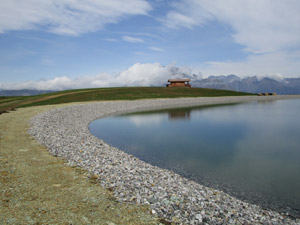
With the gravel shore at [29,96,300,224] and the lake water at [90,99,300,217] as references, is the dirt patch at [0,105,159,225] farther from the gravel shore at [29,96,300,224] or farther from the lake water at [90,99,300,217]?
the lake water at [90,99,300,217]

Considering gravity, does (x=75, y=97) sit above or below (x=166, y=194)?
above

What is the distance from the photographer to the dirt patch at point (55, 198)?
8.59 metres

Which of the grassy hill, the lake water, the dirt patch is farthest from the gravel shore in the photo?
the grassy hill

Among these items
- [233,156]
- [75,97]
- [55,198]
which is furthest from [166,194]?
[75,97]

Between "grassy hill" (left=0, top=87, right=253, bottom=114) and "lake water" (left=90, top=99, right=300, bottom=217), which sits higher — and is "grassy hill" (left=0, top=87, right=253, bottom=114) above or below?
above

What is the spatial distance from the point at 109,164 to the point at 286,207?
10466 millimetres

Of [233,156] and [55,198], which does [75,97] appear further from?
[55,198]

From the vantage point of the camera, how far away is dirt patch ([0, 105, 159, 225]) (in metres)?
8.59

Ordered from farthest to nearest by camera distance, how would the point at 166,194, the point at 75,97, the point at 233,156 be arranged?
the point at 75,97, the point at 233,156, the point at 166,194

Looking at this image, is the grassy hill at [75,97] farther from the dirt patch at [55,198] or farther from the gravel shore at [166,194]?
the gravel shore at [166,194]

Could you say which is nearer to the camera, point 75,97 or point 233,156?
point 233,156

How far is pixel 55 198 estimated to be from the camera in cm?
1015

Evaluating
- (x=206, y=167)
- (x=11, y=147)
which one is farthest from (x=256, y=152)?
(x=11, y=147)

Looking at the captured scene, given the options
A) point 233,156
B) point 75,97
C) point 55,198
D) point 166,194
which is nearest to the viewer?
point 55,198
